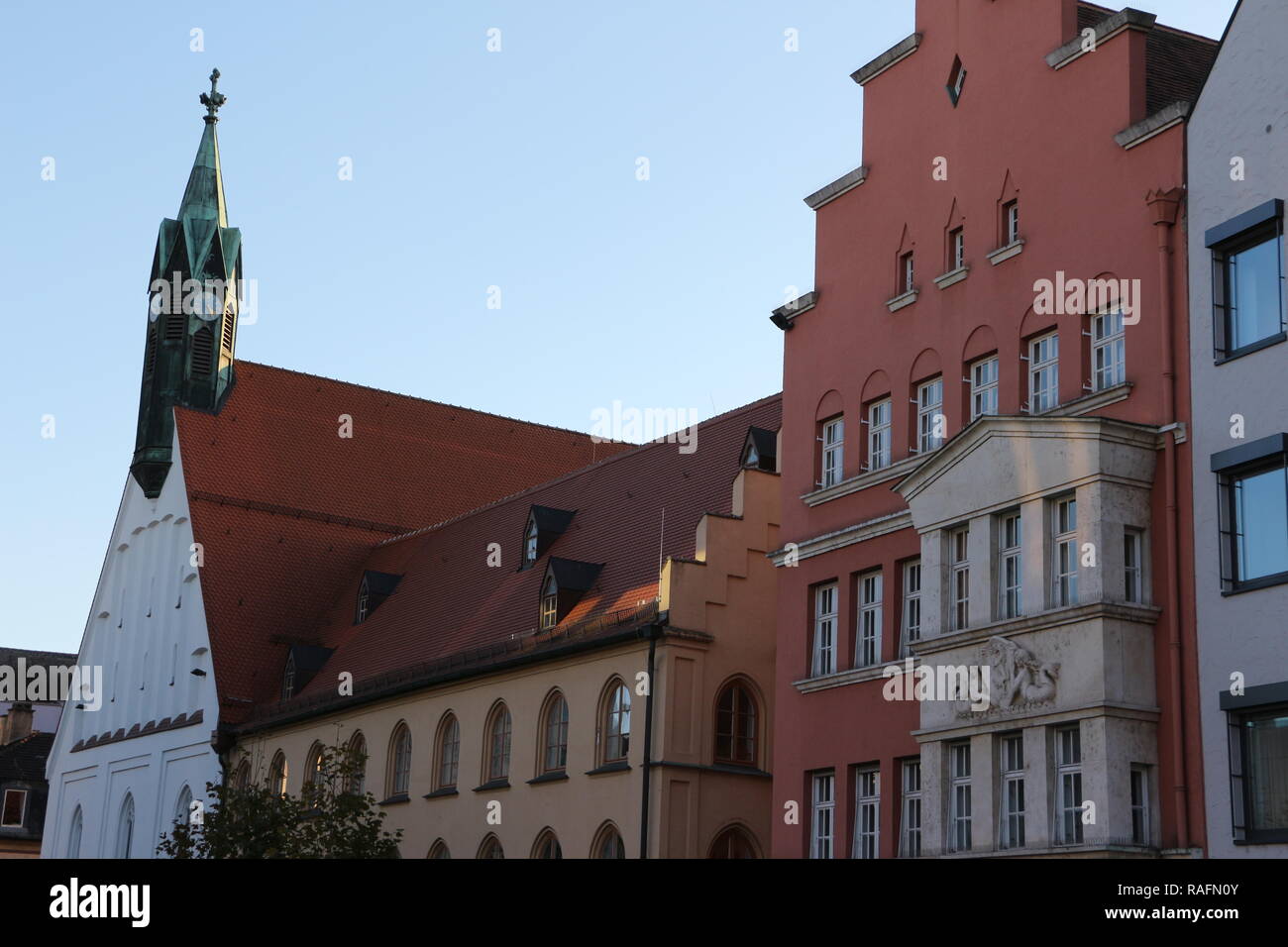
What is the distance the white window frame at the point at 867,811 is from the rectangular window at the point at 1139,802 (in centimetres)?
559

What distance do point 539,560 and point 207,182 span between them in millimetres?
26242

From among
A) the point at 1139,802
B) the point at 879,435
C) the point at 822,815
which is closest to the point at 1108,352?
the point at 879,435

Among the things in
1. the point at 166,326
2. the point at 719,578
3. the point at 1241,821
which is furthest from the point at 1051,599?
the point at 166,326

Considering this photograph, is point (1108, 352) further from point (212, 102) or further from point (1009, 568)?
point (212, 102)

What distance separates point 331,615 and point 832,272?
27536 millimetres

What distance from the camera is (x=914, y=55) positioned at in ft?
101

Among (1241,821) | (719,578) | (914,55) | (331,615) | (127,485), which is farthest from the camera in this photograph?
(127,485)

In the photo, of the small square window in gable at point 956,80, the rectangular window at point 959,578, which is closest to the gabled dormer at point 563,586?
the rectangular window at point 959,578

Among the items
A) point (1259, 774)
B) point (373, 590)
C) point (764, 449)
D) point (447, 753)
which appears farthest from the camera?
point (373, 590)

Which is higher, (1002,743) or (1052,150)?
(1052,150)

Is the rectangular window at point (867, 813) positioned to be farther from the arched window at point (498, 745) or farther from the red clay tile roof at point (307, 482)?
the red clay tile roof at point (307, 482)

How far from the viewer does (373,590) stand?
2062 inches
